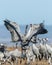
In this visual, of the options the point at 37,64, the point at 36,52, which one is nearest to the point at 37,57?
the point at 36,52

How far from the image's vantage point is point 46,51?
21.9m

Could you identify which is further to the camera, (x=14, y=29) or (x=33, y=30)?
(x=14, y=29)

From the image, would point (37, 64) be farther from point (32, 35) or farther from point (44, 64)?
point (32, 35)

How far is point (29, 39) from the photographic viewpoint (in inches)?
879

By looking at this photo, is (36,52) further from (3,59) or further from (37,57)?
(3,59)

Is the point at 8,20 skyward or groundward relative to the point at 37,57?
skyward

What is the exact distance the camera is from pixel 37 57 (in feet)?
71.3

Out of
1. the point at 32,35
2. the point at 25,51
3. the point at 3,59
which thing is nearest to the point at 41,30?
the point at 32,35

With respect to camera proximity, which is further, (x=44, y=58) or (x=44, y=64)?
(x=44, y=58)

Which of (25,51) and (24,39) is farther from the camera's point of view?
(24,39)

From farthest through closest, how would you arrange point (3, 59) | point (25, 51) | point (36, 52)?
point (36, 52)
point (25, 51)
point (3, 59)

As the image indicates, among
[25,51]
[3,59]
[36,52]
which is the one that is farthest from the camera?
[36,52]

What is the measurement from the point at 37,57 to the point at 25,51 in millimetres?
1160

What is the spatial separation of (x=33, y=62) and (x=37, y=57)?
62.3 inches
